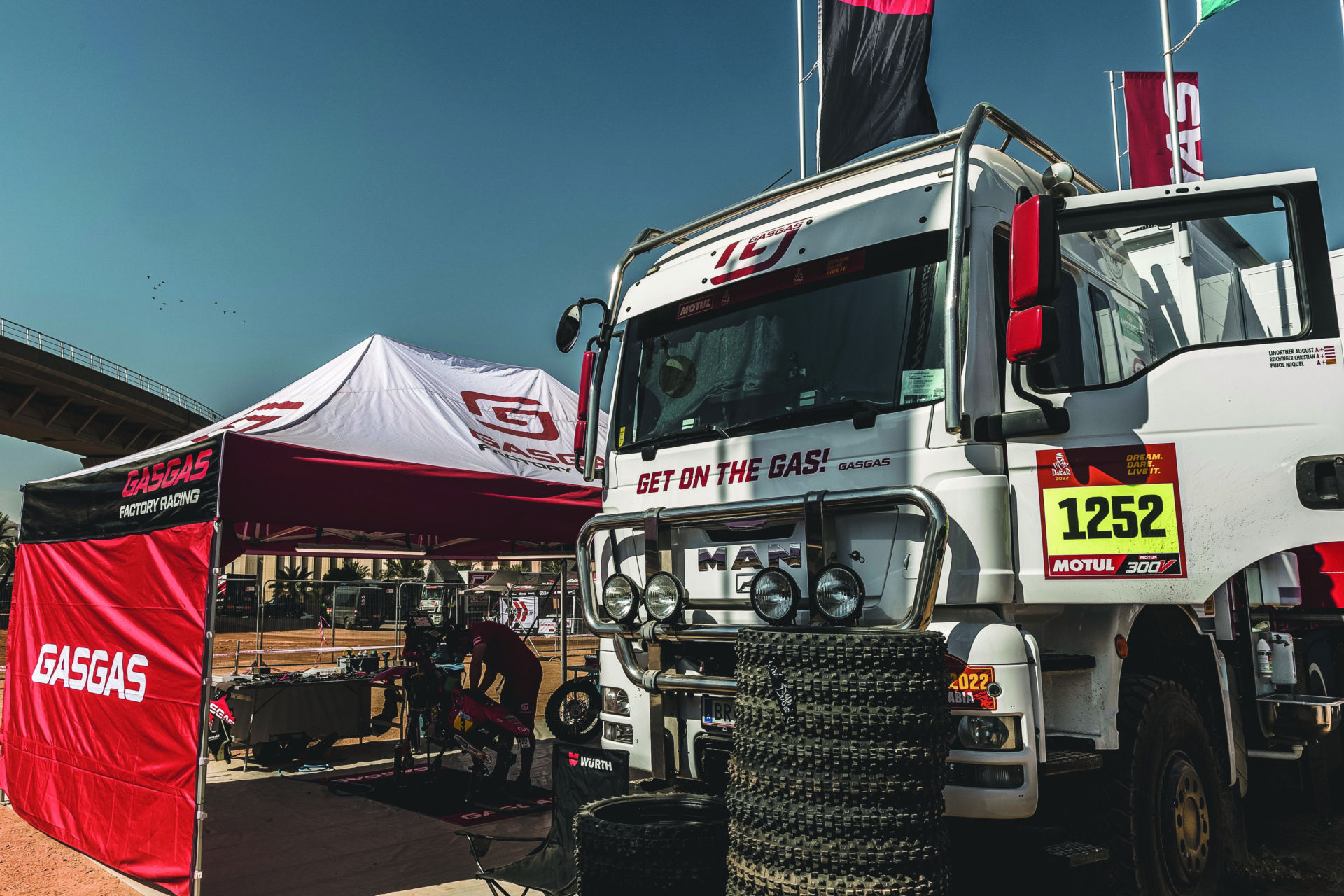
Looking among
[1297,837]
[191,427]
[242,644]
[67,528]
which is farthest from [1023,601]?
[191,427]

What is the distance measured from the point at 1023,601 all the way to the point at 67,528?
23.3 ft

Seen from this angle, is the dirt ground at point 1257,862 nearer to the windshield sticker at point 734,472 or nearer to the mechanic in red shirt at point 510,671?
the mechanic in red shirt at point 510,671

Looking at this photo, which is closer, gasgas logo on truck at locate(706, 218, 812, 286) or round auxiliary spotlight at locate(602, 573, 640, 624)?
round auxiliary spotlight at locate(602, 573, 640, 624)

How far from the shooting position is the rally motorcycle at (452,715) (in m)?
7.96

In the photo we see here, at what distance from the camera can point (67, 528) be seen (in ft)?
23.6

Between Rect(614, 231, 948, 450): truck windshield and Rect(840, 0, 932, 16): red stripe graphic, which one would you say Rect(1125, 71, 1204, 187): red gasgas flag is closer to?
Rect(840, 0, 932, 16): red stripe graphic

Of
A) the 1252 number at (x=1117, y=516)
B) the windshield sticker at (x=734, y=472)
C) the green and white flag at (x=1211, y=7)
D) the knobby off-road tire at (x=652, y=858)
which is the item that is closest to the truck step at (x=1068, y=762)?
the 1252 number at (x=1117, y=516)

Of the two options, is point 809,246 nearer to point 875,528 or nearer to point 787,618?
point 875,528

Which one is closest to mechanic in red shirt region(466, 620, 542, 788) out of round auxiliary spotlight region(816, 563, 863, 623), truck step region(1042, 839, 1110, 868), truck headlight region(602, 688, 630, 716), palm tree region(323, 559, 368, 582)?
truck headlight region(602, 688, 630, 716)

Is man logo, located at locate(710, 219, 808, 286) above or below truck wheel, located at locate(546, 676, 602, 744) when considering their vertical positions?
above

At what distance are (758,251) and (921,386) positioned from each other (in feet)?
4.10

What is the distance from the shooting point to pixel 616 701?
14.7ft

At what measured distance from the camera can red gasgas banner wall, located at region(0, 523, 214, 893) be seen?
18.0 ft

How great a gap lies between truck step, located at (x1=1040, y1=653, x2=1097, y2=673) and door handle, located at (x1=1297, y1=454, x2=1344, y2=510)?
955 mm
